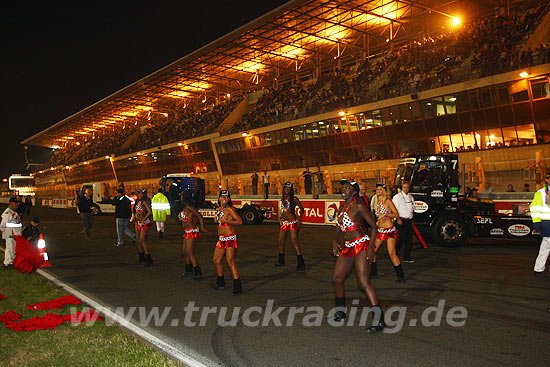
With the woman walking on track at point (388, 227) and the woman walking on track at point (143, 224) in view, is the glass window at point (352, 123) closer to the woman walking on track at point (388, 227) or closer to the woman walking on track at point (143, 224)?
the woman walking on track at point (143, 224)

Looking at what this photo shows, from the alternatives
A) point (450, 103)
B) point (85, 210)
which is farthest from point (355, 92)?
point (85, 210)

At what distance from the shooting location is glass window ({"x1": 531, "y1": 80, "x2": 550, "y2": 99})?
80.9 feet

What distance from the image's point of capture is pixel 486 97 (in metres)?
27.3

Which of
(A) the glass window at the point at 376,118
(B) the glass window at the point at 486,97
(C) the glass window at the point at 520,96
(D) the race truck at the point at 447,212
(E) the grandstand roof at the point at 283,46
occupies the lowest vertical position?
(D) the race truck at the point at 447,212

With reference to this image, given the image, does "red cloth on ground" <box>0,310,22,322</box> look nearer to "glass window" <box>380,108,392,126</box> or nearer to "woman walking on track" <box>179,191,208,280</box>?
"woman walking on track" <box>179,191,208,280</box>

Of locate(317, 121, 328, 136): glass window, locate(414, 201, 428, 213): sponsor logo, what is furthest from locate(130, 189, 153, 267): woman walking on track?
locate(317, 121, 328, 136): glass window

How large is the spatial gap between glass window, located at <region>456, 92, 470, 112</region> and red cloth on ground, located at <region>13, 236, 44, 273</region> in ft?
86.1

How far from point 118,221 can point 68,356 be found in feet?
33.7

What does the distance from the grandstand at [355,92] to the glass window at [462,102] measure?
0.30 feet

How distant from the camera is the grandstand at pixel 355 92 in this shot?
2656 cm

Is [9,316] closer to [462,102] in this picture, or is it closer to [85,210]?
[85,210]

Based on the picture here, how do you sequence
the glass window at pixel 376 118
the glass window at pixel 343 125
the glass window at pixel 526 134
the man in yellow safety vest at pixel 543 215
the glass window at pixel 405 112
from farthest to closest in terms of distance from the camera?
1. the glass window at pixel 343 125
2. the glass window at pixel 376 118
3. the glass window at pixel 405 112
4. the glass window at pixel 526 134
5. the man in yellow safety vest at pixel 543 215

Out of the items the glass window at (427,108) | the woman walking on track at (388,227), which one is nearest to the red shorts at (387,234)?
the woman walking on track at (388,227)

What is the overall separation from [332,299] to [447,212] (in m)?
7.49
